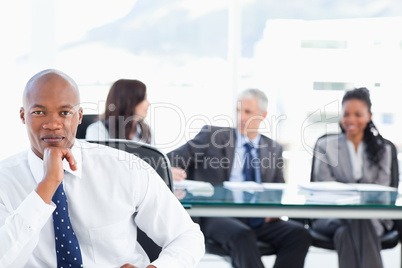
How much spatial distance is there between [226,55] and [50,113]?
4.46 m

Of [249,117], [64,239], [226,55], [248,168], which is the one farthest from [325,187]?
[226,55]

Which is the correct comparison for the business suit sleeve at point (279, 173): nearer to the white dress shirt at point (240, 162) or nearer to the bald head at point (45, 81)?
the white dress shirt at point (240, 162)

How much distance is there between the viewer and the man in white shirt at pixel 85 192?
143cm

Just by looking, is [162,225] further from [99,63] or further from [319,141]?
[99,63]

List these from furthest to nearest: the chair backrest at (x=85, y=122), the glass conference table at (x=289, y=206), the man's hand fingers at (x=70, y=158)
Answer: the chair backrest at (x=85, y=122) → the glass conference table at (x=289, y=206) → the man's hand fingers at (x=70, y=158)

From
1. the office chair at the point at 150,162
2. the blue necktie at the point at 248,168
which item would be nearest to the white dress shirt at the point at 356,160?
the blue necktie at the point at 248,168

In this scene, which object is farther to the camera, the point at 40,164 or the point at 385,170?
the point at 385,170

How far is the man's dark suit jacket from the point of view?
333 centimetres

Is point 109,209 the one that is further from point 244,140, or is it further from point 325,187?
point 244,140

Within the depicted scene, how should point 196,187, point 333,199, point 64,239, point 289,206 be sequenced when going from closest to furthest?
point 64,239 → point 289,206 → point 333,199 → point 196,187

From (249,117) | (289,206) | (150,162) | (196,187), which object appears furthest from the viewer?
(249,117)

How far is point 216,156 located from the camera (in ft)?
11.1

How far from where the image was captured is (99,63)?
5.71 metres

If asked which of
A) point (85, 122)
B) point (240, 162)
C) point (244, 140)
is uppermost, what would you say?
point (85, 122)
